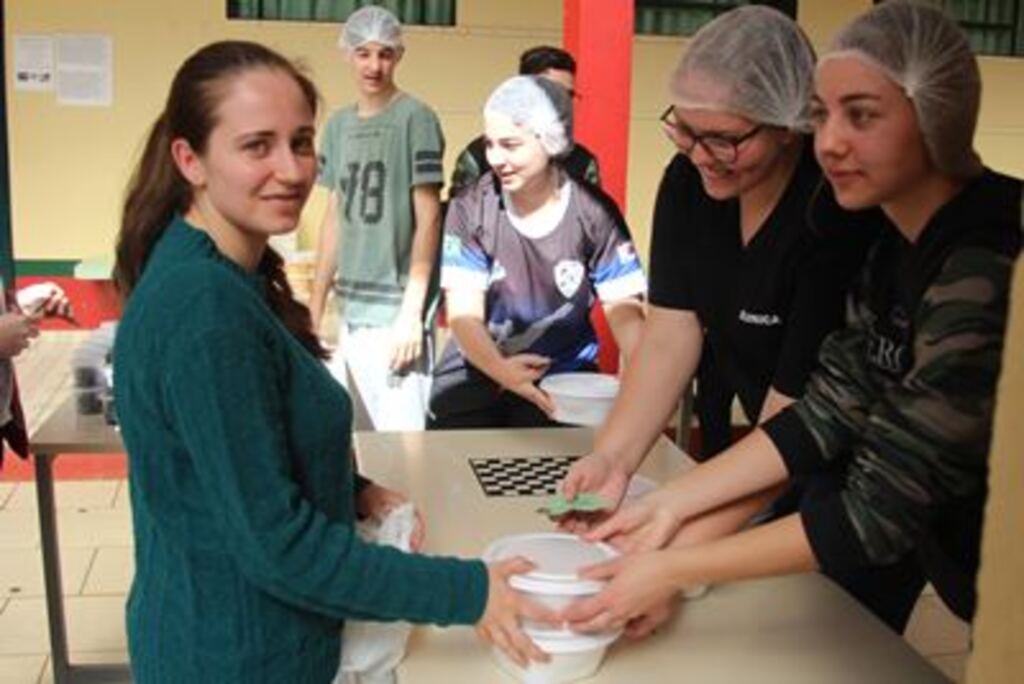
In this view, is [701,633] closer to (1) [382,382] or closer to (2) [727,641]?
(2) [727,641]

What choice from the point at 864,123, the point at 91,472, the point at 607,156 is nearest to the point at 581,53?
the point at 607,156

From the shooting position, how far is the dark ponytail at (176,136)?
1167 millimetres

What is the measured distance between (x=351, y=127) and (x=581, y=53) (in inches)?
33.0

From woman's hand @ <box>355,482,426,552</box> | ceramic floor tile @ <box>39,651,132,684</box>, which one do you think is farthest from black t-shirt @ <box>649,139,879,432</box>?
ceramic floor tile @ <box>39,651,132,684</box>

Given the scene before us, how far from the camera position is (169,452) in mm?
1072

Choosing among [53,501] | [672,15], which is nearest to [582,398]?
[53,501]

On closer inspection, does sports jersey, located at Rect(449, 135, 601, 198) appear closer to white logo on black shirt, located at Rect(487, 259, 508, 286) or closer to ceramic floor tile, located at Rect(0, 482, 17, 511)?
white logo on black shirt, located at Rect(487, 259, 508, 286)

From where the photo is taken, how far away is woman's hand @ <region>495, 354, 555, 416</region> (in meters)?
2.21

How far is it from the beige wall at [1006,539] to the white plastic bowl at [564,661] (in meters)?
0.69

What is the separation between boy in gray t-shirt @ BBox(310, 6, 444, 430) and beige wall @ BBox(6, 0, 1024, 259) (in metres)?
3.08

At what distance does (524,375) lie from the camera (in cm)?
225

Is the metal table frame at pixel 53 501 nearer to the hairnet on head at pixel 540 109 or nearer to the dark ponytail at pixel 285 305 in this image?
the dark ponytail at pixel 285 305

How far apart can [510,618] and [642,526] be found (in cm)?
36

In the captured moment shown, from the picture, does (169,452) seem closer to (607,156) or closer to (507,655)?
(507,655)
